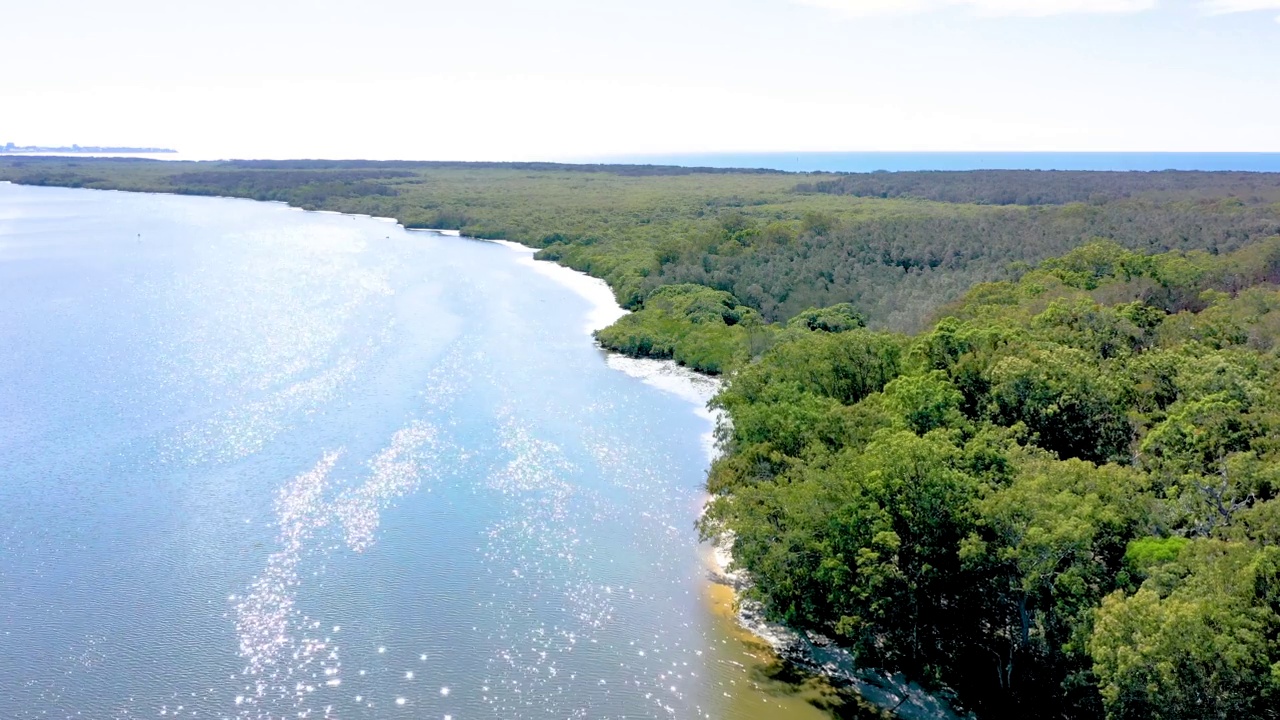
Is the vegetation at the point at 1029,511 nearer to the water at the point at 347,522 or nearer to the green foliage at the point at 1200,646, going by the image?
the green foliage at the point at 1200,646

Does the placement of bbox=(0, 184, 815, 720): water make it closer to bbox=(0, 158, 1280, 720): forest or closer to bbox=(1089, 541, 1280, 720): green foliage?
bbox=(0, 158, 1280, 720): forest

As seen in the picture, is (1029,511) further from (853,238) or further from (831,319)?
(853,238)

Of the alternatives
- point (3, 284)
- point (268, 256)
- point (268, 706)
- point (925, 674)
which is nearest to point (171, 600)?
point (268, 706)

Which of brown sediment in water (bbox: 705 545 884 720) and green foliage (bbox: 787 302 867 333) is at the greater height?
green foliage (bbox: 787 302 867 333)

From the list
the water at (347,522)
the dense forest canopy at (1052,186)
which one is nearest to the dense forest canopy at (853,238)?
the dense forest canopy at (1052,186)

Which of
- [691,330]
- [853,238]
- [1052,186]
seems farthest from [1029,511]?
[1052,186]

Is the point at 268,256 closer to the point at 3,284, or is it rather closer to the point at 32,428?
the point at 3,284

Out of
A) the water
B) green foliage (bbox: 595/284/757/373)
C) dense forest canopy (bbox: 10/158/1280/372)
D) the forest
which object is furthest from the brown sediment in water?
dense forest canopy (bbox: 10/158/1280/372)
